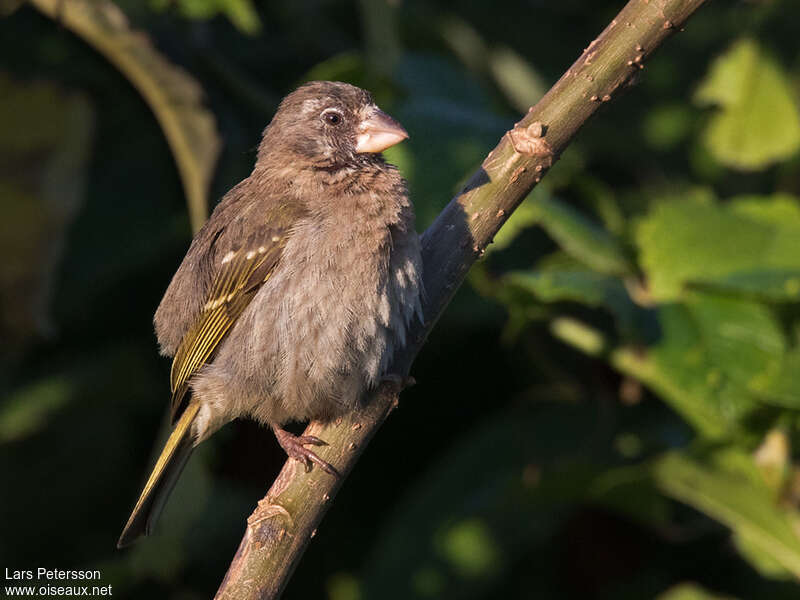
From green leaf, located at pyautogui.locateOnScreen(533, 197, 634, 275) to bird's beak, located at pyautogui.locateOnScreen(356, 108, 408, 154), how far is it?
2.19ft

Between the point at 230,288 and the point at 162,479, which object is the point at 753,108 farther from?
the point at 162,479

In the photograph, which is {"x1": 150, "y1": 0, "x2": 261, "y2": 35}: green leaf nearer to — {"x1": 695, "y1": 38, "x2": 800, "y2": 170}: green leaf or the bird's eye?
the bird's eye

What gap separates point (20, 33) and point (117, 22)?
181 centimetres

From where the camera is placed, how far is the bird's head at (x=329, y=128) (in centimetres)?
377

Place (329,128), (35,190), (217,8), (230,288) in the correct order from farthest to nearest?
1. (35,190)
2. (217,8)
3. (329,128)
4. (230,288)

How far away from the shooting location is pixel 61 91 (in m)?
5.18

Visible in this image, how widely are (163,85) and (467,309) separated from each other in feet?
5.51

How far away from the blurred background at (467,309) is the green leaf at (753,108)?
1 centimetres

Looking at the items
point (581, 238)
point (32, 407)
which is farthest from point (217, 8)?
point (32, 407)

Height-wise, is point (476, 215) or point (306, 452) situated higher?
point (476, 215)

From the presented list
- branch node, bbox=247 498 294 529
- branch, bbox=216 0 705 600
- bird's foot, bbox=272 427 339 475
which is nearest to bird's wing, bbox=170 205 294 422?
bird's foot, bbox=272 427 339 475

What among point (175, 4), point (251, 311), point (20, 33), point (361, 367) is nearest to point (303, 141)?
point (251, 311)

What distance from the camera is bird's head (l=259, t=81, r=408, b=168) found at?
3771 millimetres

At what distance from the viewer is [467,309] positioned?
16.0 feet
